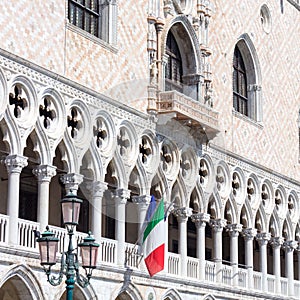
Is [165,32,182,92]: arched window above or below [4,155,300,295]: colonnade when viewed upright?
above

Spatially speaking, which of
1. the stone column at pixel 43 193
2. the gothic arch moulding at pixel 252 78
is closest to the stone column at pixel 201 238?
the gothic arch moulding at pixel 252 78

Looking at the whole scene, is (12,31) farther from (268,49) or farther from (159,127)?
(268,49)

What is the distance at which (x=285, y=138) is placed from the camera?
2600 cm

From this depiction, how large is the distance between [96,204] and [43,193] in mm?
1762

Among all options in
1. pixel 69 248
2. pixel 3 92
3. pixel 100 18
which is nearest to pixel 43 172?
pixel 3 92

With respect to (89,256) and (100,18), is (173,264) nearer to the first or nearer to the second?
(100,18)

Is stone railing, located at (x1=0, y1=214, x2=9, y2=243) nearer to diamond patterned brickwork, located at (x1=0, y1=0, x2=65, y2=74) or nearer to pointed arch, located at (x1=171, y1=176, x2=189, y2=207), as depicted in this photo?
diamond patterned brickwork, located at (x1=0, y1=0, x2=65, y2=74)

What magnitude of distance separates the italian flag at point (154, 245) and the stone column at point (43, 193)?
119 inches

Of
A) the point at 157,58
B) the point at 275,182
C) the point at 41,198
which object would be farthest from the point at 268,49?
the point at 41,198

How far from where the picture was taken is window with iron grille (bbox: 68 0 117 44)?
18266mm

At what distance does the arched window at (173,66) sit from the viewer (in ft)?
69.4

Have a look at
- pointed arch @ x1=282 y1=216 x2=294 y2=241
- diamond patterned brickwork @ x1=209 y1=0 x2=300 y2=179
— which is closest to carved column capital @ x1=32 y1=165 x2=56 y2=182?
diamond patterned brickwork @ x1=209 y1=0 x2=300 y2=179

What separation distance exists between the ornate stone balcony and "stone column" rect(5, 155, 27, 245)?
4.78 meters

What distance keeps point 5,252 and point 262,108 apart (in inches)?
446
